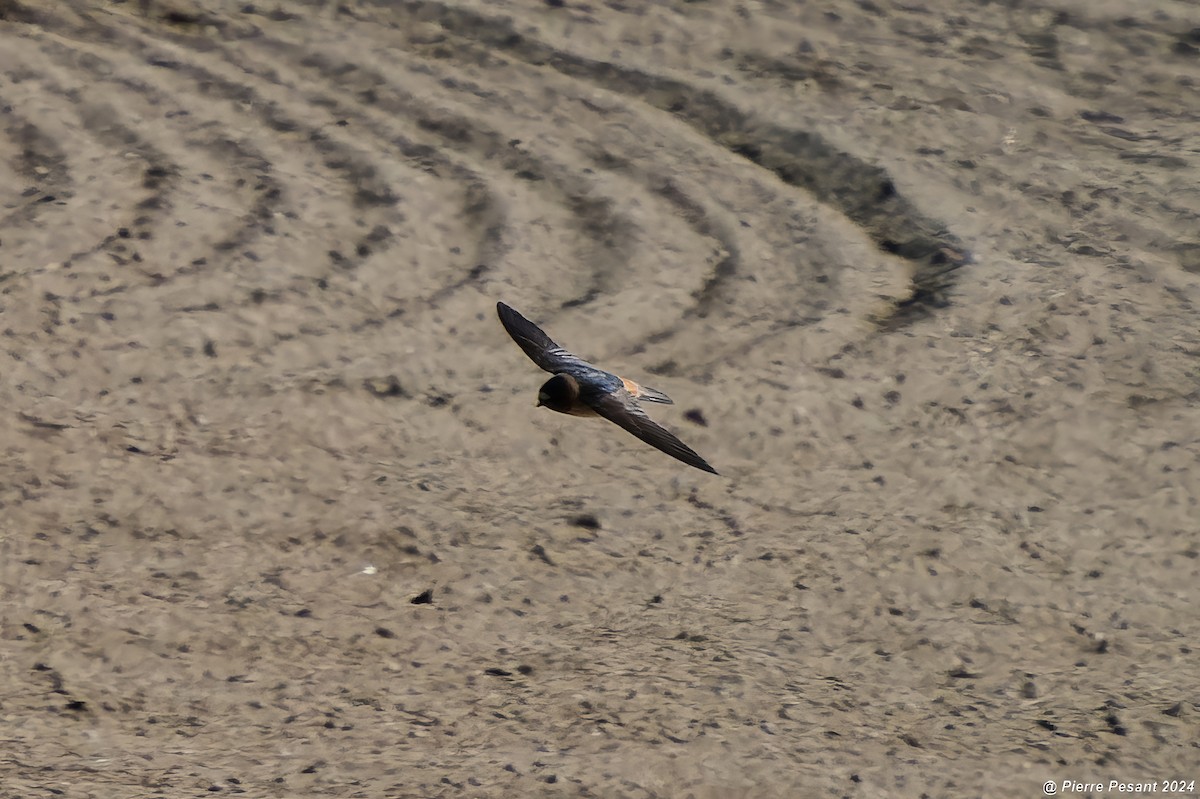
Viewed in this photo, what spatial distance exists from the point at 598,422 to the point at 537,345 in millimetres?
260

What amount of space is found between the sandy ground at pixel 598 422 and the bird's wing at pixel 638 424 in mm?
268

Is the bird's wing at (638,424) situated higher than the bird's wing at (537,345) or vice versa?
the bird's wing at (638,424)

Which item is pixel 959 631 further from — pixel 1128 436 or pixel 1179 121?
pixel 1179 121

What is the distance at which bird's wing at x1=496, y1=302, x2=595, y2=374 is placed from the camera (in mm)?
2637

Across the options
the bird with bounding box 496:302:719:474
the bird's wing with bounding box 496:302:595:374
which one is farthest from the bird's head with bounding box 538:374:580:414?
the bird's wing with bounding box 496:302:595:374

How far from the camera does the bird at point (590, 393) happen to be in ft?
Answer: 7.63

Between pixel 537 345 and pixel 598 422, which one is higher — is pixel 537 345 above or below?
above

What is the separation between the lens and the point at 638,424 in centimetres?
234

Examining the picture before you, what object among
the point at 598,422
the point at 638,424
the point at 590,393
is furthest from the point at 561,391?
the point at 598,422

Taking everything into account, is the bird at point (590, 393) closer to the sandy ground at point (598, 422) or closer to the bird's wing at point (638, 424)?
the bird's wing at point (638, 424)

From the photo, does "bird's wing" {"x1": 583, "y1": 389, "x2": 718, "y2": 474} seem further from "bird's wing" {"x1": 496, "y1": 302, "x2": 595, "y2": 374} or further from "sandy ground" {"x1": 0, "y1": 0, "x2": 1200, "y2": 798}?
"sandy ground" {"x1": 0, "y1": 0, "x2": 1200, "y2": 798}

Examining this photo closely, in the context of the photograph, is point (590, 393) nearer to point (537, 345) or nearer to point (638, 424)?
point (638, 424)

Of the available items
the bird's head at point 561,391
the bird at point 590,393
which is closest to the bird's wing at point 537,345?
the bird at point 590,393

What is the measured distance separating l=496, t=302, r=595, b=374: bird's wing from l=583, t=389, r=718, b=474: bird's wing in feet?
0.49
